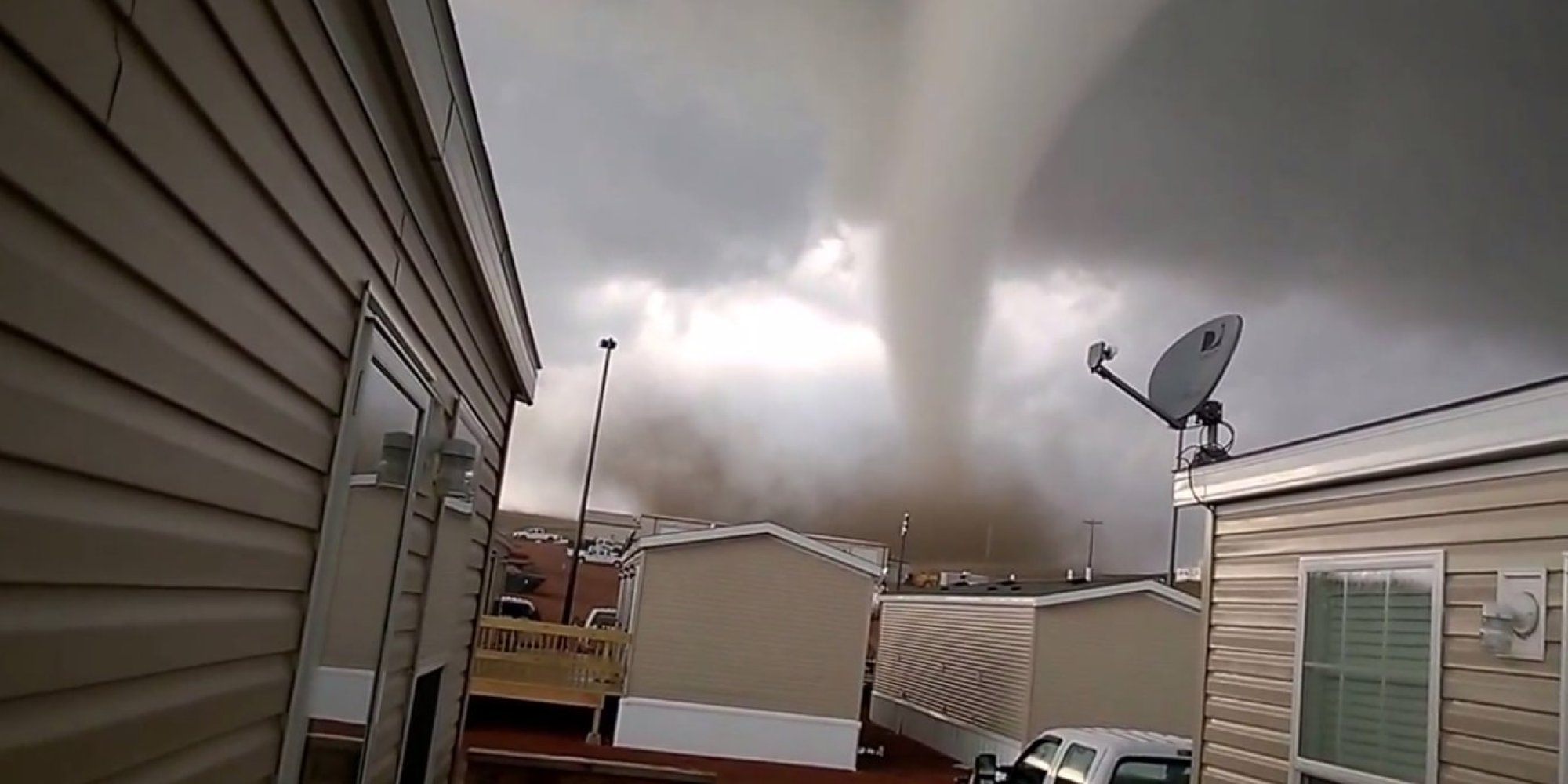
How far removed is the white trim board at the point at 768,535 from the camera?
1806 cm

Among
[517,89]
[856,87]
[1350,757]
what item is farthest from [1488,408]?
[517,89]

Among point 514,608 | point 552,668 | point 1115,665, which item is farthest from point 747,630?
point 514,608

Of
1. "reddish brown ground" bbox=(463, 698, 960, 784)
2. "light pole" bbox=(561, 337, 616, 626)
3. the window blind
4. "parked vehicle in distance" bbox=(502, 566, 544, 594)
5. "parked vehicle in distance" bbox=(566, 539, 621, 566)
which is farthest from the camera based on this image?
"parked vehicle in distance" bbox=(566, 539, 621, 566)

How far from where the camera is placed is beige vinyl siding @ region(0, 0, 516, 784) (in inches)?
58.4

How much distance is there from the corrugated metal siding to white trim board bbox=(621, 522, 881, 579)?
2.56 m

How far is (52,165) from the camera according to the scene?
1.45 metres

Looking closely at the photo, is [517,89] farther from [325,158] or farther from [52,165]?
[52,165]

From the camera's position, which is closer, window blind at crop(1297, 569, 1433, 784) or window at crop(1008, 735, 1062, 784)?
window blind at crop(1297, 569, 1433, 784)

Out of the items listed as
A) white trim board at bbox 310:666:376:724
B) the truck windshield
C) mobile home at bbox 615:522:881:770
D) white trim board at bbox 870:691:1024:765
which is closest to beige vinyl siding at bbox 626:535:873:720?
mobile home at bbox 615:522:881:770

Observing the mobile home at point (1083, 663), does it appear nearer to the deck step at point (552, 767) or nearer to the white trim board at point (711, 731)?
the white trim board at point (711, 731)

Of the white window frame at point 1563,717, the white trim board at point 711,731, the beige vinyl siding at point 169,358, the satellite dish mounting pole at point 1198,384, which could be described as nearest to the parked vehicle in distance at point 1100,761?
the satellite dish mounting pole at point 1198,384

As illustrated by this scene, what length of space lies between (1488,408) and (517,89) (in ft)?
28.2

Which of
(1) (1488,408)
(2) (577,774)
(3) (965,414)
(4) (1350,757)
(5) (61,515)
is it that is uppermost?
(3) (965,414)

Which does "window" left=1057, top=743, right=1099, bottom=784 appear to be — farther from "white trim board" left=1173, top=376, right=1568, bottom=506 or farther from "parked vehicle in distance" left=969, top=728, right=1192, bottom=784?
"white trim board" left=1173, top=376, right=1568, bottom=506
